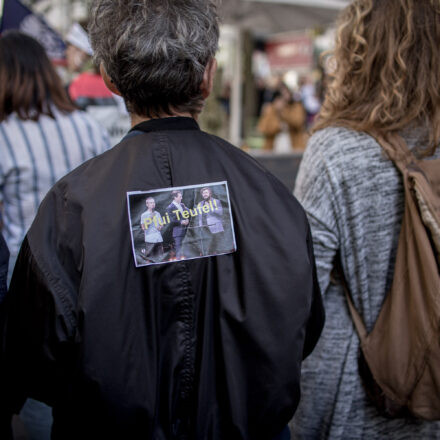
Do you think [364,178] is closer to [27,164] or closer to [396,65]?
[396,65]

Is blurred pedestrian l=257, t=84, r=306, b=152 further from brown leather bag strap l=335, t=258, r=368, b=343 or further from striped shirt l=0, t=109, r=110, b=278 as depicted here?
brown leather bag strap l=335, t=258, r=368, b=343

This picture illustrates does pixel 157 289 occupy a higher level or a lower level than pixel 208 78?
lower

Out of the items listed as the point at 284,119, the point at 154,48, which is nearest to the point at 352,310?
the point at 154,48

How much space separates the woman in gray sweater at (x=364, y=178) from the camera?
4.74 ft

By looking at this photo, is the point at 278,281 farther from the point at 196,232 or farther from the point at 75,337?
the point at 75,337

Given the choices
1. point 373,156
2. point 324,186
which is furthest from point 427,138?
point 324,186

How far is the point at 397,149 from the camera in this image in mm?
1432

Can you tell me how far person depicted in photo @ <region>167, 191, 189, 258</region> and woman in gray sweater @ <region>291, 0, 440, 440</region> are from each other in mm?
591

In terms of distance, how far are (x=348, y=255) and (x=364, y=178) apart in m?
0.24

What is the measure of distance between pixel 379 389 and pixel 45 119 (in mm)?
1742

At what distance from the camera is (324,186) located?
147 cm

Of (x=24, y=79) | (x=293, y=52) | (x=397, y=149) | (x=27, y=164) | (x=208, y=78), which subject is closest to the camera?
(x=208, y=78)

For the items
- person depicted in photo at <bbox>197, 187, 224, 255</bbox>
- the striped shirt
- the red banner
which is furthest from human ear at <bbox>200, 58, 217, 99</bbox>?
the red banner

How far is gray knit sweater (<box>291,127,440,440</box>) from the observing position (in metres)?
1.45
